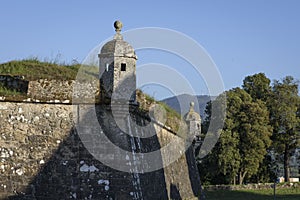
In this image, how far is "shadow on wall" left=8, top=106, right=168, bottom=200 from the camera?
12.0 meters

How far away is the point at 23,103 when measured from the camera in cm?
1242

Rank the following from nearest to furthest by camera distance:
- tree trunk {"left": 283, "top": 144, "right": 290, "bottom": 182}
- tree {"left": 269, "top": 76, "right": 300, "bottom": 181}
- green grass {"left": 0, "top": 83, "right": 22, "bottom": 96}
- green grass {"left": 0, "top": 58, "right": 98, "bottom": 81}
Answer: green grass {"left": 0, "top": 83, "right": 22, "bottom": 96}, green grass {"left": 0, "top": 58, "right": 98, "bottom": 81}, tree {"left": 269, "top": 76, "right": 300, "bottom": 181}, tree trunk {"left": 283, "top": 144, "right": 290, "bottom": 182}

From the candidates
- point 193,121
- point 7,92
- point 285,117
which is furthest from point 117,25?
point 285,117

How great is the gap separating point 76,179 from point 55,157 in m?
0.72

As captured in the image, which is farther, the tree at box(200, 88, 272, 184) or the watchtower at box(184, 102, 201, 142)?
the tree at box(200, 88, 272, 184)

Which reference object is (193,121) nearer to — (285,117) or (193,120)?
(193,120)

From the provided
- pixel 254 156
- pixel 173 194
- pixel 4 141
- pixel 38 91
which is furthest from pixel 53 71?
pixel 254 156

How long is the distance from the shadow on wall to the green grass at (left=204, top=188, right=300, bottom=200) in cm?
1538

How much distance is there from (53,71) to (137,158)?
11.8 ft

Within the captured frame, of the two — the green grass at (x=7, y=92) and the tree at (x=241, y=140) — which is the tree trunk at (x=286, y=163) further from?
the green grass at (x=7, y=92)

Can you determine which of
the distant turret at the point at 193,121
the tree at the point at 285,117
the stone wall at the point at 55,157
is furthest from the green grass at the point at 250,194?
Result: the stone wall at the point at 55,157

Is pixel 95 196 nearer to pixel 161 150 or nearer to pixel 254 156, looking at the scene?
pixel 161 150

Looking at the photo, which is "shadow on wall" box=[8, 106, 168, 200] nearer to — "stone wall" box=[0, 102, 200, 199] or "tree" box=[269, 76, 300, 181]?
"stone wall" box=[0, 102, 200, 199]

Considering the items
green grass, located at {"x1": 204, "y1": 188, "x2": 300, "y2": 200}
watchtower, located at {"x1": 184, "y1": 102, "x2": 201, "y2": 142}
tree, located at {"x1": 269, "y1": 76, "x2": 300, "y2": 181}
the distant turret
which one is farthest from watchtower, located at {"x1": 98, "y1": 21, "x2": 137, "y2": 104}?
tree, located at {"x1": 269, "y1": 76, "x2": 300, "y2": 181}
